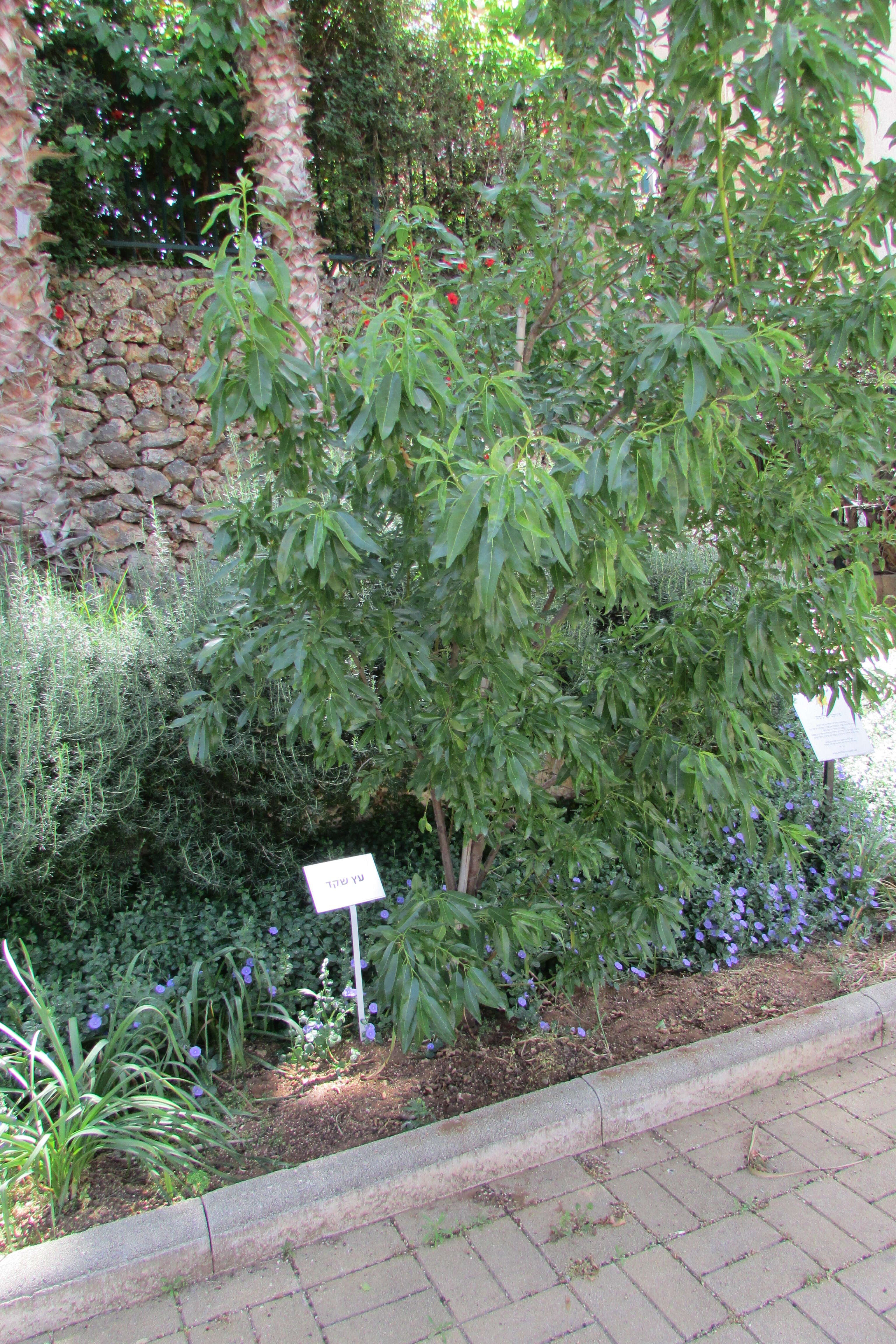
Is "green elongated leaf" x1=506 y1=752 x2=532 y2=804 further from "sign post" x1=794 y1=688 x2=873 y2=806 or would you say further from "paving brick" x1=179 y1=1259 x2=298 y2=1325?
"sign post" x1=794 y1=688 x2=873 y2=806

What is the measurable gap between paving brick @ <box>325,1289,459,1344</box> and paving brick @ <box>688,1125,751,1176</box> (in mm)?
774

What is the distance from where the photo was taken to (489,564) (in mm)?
1385

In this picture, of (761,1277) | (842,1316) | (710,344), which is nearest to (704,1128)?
(761,1277)

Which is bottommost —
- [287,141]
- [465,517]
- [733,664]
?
[733,664]

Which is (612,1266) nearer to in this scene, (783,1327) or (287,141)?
(783,1327)

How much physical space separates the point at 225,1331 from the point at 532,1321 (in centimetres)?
68

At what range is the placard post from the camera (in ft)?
8.13

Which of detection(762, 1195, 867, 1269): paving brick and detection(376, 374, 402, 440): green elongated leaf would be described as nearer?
detection(376, 374, 402, 440): green elongated leaf

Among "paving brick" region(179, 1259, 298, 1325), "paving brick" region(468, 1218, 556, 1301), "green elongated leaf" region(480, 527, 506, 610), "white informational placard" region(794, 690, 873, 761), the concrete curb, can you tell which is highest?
"green elongated leaf" region(480, 527, 506, 610)

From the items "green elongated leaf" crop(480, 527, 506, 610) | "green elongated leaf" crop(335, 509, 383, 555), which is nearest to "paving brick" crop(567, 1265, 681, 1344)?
Result: "green elongated leaf" crop(480, 527, 506, 610)

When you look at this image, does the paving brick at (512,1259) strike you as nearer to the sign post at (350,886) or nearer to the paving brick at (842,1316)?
the paving brick at (842,1316)

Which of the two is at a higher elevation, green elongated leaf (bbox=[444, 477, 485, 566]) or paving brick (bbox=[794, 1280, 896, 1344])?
green elongated leaf (bbox=[444, 477, 485, 566])

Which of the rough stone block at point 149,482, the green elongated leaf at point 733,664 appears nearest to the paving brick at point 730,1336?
the green elongated leaf at point 733,664

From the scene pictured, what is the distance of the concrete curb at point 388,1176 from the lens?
1.81 meters
